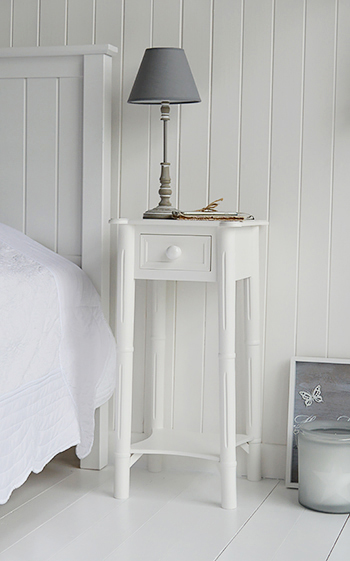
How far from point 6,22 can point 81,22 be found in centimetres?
29

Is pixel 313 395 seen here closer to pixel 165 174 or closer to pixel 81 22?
pixel 165 174

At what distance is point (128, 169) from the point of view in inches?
93.3

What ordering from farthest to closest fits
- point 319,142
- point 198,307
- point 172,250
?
point 198,307 < point 319,142 < point 172,250

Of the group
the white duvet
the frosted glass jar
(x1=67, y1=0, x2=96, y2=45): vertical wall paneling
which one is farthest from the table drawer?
(x1=67, y1=0, x2=96, y2=45): vertical wall paneling

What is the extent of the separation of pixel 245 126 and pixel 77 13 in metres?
0.72

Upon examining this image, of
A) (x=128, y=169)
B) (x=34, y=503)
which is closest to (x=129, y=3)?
(x=128, y=169)

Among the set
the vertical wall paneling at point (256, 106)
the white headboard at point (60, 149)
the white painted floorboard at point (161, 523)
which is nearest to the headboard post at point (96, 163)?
the white headboard at point (60, 149)

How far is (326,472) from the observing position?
1954mm

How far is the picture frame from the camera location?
2191 millimetres

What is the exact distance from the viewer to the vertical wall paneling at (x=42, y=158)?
2324mm

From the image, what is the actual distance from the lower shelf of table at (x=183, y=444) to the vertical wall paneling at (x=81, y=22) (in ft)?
4.47

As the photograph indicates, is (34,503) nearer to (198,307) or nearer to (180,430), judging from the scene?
(180,430)

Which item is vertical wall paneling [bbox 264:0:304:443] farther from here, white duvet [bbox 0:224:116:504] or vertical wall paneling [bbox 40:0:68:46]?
vertical wall paneling [bbox 40:0:68:46]

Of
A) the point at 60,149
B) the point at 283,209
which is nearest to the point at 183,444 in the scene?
the point at 283,209
